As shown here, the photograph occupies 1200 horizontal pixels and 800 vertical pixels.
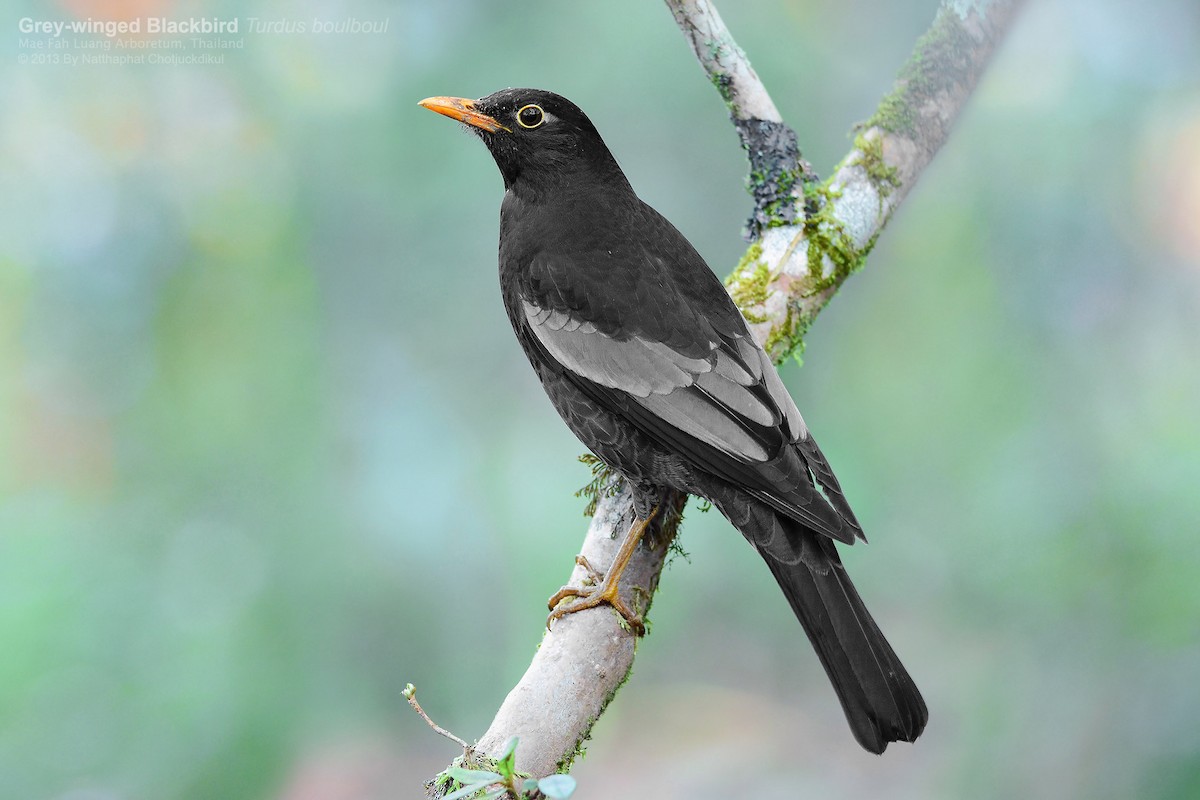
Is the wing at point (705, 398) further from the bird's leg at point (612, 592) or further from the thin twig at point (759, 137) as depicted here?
the thin twig at point (759, 137)

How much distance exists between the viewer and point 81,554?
3779mm

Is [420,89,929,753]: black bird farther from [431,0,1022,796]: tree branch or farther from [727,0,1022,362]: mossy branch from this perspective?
[727,0,1022,362]: mossy branch

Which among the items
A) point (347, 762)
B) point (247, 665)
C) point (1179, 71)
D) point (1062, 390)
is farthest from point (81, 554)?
point (1179, 71)

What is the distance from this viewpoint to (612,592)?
239 cm

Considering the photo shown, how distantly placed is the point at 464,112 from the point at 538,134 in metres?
0.23

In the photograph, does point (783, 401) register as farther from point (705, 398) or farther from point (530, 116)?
point (530, 116)

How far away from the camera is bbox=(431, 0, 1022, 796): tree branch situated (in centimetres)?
270

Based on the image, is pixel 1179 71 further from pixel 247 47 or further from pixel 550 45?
pixel 247 47

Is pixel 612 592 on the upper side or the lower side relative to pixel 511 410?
lower

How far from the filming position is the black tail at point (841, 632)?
2.11m

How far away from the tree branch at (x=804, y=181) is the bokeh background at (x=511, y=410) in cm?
70

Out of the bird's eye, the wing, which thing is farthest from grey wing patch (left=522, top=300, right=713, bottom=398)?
the bird's eye

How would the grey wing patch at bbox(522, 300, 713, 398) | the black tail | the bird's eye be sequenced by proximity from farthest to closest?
the bird's eye < the grey wing patch at bbox(522, 300, 713, 398) < the black tail

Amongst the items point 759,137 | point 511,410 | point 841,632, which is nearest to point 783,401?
point 841,632
